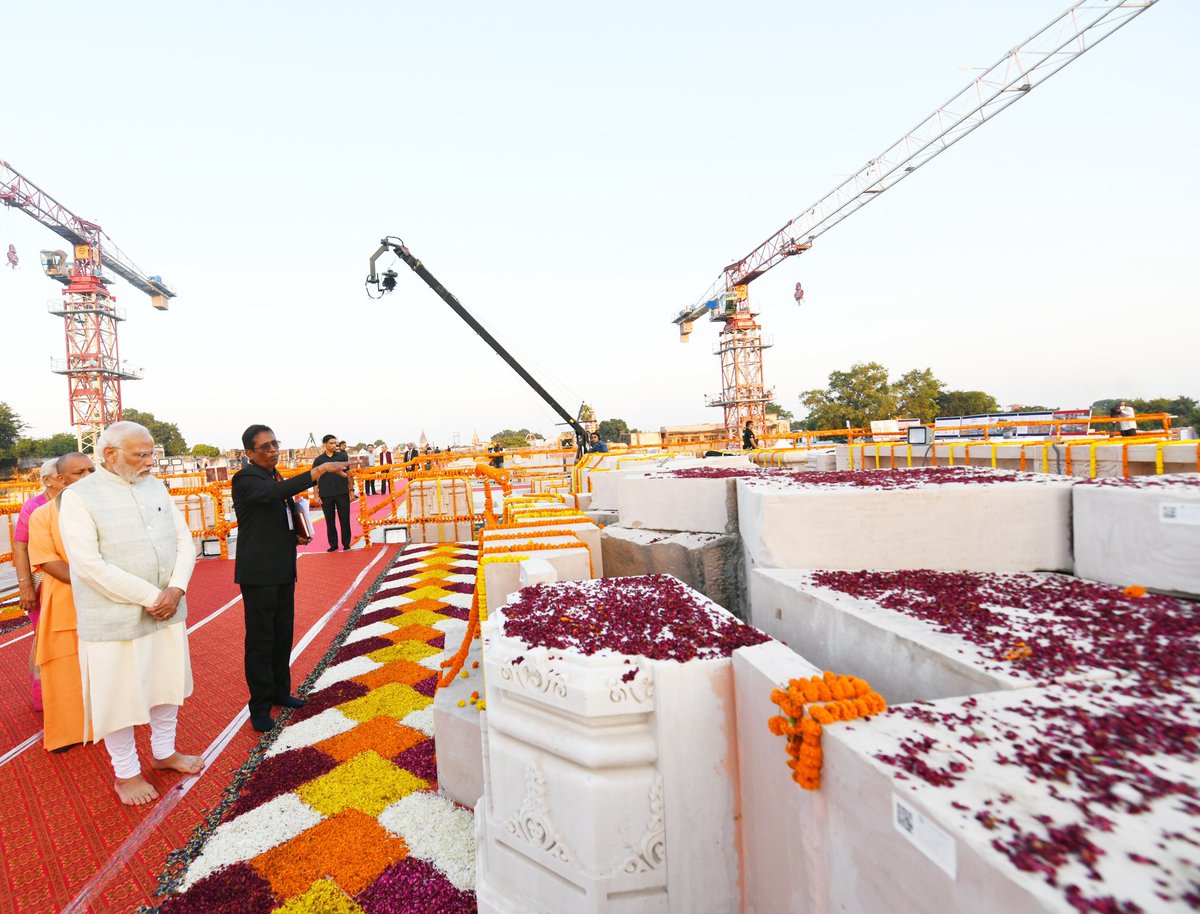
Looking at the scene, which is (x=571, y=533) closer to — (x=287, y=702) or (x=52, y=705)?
(x=287, y=702)

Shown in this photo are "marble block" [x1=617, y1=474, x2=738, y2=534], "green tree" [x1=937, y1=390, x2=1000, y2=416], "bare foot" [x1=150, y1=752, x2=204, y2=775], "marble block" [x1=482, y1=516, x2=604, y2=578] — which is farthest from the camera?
"green tree" [x1=937, y1=390, x2=1000, y2=416]

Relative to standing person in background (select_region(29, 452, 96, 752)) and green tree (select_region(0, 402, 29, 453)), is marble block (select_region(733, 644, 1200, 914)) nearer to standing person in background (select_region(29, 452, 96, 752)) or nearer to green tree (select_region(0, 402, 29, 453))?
standing person in background (select_region(29, 452, 96, 752))

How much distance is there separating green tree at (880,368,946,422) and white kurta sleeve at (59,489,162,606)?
47860 mm

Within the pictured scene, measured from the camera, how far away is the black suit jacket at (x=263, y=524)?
11.0ft

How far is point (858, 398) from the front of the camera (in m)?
44.0

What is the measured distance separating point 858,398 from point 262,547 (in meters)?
46.9

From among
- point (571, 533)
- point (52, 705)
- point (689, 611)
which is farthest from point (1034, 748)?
point (52, 705)

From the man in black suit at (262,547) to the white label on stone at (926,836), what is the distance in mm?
3176

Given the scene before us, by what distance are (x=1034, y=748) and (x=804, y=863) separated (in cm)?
59

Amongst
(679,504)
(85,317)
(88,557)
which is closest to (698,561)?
(679,504)

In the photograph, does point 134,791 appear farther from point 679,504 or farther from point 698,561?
point 679,504

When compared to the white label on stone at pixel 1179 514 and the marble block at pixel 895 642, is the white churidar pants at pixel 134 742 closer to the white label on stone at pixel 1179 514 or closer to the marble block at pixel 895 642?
the marble block at pixel 895 642

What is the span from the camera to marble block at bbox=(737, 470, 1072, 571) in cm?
253

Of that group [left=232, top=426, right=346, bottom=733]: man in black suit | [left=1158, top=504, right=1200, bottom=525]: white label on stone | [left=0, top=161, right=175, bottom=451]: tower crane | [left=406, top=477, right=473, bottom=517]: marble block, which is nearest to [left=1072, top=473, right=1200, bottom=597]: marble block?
[left=1158, top=504, right=1200, bottom=525]: white label on stone
